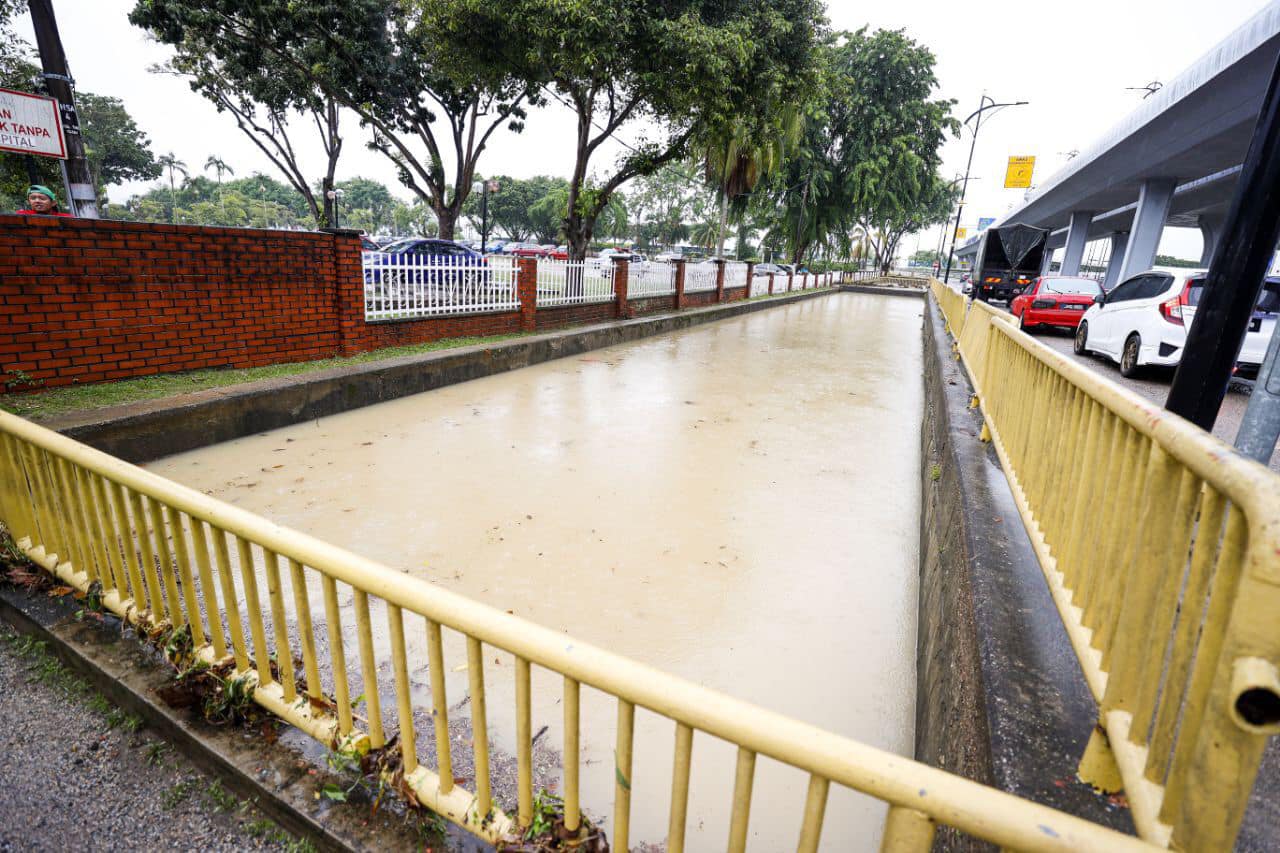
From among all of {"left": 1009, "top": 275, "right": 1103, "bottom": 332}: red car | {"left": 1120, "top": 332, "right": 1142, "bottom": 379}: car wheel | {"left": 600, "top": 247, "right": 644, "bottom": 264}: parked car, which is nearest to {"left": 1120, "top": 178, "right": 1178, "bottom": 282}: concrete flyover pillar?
{"left": 1009, "top": 275, "right": 1103, "bottom": 332}: red car

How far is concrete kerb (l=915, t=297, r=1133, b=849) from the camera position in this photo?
1338mm

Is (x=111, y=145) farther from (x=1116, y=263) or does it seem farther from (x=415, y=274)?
(x=1116, y=263)

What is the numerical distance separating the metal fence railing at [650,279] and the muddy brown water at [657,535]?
20.4 ft

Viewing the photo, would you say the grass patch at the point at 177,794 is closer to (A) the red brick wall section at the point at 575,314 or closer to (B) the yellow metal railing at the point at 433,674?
(B) the yellow metal railing at the point at 433,674

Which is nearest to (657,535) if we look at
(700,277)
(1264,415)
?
(1264,415)

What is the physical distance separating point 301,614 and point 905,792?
1454mm

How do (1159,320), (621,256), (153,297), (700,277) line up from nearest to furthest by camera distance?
(153,297), (1159,320), (621,256), (700,277)

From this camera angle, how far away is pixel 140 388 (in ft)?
15.7

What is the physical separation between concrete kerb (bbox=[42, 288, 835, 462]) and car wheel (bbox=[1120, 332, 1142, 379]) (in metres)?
7.50

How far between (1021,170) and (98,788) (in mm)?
26445

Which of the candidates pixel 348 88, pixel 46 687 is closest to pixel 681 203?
pixel 348 88

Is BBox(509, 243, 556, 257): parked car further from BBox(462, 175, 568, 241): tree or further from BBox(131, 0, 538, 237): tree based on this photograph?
BBox(462, 175, 568, 241): tree

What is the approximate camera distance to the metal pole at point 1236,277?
2283 mm

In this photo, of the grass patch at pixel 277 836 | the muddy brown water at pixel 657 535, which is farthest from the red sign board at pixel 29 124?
the grass patch at pixel 277 836
